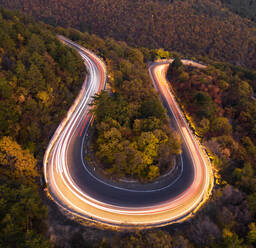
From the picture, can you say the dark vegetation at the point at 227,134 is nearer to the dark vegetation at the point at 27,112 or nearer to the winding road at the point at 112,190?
the winding road at the point at 112,190

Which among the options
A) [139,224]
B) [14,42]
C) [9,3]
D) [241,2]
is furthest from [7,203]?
[241,2]

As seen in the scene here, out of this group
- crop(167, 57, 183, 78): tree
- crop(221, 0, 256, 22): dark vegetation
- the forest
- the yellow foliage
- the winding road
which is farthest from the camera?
crop(221, 0, 256, 22): dark vegetation

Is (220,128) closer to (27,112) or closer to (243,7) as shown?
(27,112)

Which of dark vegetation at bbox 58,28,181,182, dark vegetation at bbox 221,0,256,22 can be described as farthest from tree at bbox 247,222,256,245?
dark vegetation at bbox 221,0,256,22

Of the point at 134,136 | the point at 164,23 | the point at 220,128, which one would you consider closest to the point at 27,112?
the point at 134,136

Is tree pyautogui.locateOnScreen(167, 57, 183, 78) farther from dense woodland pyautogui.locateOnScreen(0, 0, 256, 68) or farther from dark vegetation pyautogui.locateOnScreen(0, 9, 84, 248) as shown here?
dense woodland pyautogui.locateOnScreen(0, 0, 256, 68)

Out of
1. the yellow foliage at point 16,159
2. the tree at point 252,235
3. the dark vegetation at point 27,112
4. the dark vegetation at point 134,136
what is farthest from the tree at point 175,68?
Answer: the yellow foliage at point 16,159

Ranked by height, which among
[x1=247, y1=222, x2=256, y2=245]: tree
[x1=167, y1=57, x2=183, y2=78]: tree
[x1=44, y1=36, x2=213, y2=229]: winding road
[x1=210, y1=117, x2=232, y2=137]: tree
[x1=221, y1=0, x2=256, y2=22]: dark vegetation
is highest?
[x1=221, y1=0, x2=256, y2=22]: dark vegetation
